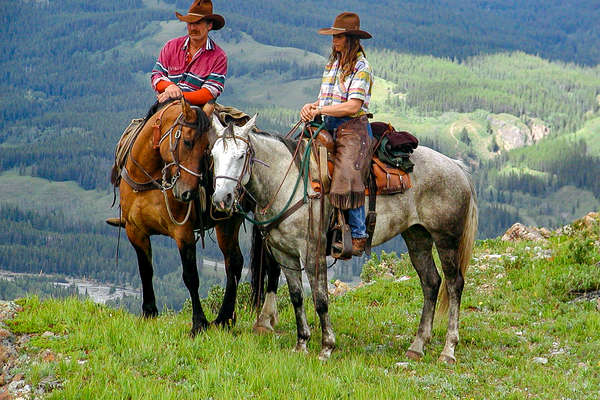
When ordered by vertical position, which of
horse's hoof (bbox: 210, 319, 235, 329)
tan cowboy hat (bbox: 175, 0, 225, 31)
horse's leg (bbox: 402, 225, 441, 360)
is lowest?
horse's hoof (bbox: 210, 319, 235, 329)

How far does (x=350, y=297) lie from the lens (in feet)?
48.7

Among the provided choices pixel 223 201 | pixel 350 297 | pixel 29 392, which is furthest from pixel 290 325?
pixel 29 392

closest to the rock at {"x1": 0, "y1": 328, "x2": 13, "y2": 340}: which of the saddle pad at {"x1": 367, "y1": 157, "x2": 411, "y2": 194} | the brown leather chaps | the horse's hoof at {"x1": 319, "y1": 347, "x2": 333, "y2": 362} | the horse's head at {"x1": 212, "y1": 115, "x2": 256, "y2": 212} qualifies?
the horse's head at {"x1": 212, "y1": 115, "x2": 256, "y2": 212}

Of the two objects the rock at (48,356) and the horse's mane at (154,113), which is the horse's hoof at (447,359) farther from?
the rock at (48,356)

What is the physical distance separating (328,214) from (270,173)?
1034 millimetres

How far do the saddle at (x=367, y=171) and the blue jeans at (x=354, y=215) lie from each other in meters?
0.11

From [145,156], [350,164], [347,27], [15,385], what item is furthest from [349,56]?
[15,385]

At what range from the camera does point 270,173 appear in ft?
30.8

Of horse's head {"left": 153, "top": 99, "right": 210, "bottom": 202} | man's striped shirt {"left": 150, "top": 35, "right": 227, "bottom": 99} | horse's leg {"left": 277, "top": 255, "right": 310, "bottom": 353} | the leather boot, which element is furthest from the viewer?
man's striped shirt {"left": 150, "top": 35, "right": 227, "bottom": 99}

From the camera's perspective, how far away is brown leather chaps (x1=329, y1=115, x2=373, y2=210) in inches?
365

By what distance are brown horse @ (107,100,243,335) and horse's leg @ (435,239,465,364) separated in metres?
3.33

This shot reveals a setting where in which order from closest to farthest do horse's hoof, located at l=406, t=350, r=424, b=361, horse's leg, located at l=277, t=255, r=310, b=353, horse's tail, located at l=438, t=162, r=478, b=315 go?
horse's leg, located at l=277, t=255, r=310, b=353 < horse's hoof, located at l=406, t=350, r=424, b=361 < horse's tail, located at l=438, t=162, r=478, b=315

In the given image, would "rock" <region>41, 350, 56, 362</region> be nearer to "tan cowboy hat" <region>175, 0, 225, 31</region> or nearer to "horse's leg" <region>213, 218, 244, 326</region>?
"horse's leg" <region>213, 218, 244, 326</region>

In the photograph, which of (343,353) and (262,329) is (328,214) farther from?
(262,329)
